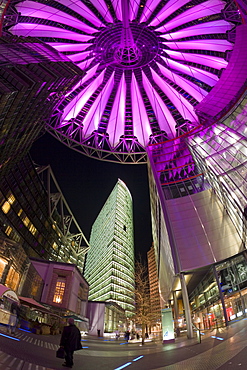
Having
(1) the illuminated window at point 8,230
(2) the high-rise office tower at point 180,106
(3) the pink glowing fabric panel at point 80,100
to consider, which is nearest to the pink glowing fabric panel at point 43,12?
(2) the high-rise office tower at point 180,106

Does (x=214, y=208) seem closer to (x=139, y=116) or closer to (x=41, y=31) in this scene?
(x=139, y=116)

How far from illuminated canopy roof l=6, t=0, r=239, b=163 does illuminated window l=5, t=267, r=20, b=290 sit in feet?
74.7

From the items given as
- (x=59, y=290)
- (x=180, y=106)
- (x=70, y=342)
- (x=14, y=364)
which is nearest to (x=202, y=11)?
(x=180, y=106)

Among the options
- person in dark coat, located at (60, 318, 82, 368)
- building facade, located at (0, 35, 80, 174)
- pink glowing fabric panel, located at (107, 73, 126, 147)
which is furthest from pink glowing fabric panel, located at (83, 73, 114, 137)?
person in dark coat, located at (60, 318, 82, 368)

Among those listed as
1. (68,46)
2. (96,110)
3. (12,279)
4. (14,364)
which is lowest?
(14,364)

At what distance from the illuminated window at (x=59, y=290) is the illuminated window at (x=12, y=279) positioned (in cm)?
1584

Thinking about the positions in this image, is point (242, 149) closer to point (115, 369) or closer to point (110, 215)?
point (115, 369)

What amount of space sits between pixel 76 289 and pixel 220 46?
1683 inches

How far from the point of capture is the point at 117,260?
9262cm

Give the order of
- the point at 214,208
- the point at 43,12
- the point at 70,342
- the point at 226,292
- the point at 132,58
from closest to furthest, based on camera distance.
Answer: the point at 70,342 → the point at 226,292 → the point at 43,12 → the point at 214,208 → the point at 132,58

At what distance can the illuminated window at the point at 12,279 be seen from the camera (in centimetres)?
1785

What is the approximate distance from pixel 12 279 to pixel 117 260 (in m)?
77.9

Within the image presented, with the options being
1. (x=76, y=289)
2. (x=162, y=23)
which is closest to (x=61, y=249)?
(x=76, y=289)

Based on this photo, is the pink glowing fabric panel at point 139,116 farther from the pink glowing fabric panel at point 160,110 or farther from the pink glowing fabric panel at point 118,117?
the pink glowing fabric panel at point 118,117
